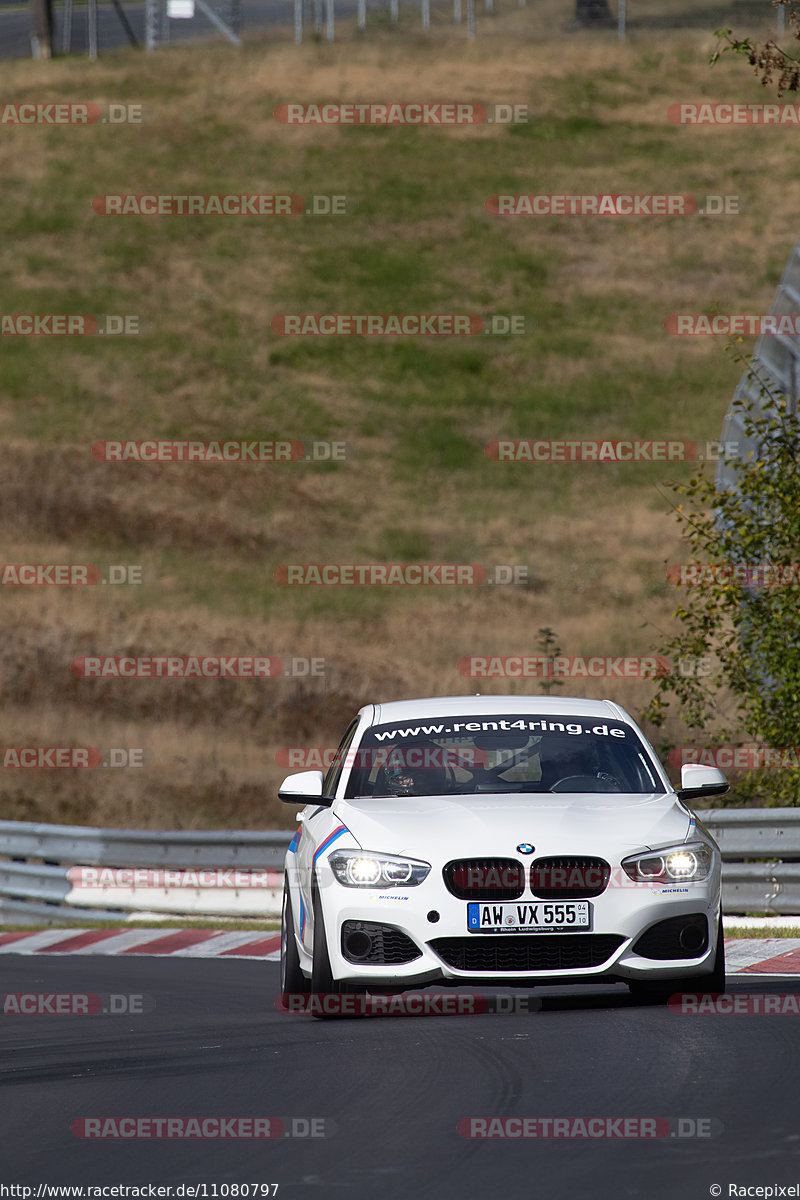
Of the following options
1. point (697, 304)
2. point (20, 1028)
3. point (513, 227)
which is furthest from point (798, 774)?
point (513, 227)

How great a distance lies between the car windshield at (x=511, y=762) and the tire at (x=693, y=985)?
37.8 inches

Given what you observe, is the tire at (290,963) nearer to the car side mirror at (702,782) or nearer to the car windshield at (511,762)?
the car windshield at (511,762)

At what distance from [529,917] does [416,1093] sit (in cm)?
171

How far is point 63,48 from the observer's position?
221ft

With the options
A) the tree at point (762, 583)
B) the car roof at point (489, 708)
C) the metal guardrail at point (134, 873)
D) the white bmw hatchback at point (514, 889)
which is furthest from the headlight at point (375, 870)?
the metal guardrail at point (134, 873)

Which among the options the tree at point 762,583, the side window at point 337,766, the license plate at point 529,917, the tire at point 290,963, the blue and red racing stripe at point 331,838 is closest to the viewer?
the license plate at point 529,917

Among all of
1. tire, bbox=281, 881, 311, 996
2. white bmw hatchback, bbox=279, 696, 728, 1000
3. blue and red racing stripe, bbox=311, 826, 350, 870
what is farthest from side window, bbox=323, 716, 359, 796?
blue and red racing stripe, bbox=311, 826, 350, 870

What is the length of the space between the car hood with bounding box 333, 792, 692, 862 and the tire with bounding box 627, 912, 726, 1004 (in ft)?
1.98

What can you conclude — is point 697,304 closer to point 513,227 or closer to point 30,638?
point 513,227

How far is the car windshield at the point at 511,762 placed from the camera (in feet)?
31.2

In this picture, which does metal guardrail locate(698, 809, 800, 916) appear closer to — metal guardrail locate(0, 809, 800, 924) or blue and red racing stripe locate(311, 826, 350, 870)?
metal guardrail locate(0, 809, 800, 924)

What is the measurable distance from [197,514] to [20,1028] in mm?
32707

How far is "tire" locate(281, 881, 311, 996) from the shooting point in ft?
31.6

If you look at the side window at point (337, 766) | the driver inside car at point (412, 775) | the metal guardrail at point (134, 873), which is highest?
the driver inside car at point (412, 775)
